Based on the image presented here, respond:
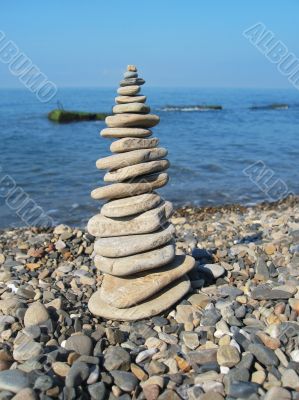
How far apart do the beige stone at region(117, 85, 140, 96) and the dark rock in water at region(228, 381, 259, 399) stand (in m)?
3.15

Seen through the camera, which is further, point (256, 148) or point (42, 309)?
point (256, 148)

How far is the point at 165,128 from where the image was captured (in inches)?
1312

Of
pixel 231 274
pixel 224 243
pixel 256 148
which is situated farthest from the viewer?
pixel 256 148

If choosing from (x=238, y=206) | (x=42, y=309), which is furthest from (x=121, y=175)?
(x=238, y=206)

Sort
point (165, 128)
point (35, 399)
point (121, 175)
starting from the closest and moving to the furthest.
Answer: point (35, 399) → point (121, 175) → point (165, 128)

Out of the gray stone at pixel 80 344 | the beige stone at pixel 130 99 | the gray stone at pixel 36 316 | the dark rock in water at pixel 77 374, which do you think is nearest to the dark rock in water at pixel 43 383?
the dark rock in water at pixel 77 374

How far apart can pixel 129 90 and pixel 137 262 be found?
1.87 metres

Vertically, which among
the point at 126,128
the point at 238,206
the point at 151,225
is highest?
the point at 126,128

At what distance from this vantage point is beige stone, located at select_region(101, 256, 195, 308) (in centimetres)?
500

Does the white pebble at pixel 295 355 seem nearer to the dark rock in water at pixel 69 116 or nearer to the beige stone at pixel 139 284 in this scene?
the beige stone at pixel 139 284

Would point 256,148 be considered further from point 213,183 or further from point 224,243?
point 224,243

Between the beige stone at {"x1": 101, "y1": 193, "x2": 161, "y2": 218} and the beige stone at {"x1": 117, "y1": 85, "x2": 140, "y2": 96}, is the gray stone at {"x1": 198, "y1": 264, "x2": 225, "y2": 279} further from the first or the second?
the beige stone at {"x1": 117, "y1": 85, "x2": 140, "y2": 96}

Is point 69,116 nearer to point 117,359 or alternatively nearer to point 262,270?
point 262,270

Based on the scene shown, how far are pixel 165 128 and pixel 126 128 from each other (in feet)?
93.0
